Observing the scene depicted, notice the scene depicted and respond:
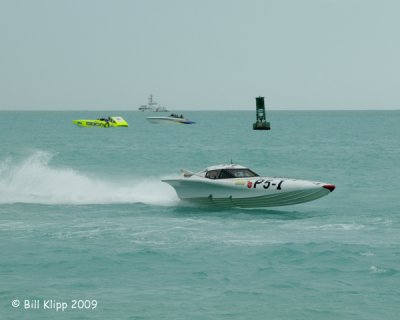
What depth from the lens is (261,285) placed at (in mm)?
17547

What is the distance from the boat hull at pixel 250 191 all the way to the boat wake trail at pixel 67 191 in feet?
5.56

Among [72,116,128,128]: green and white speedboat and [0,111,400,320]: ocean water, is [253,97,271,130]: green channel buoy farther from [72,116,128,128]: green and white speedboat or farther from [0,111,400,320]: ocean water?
[0,111,400,320]: ocean water

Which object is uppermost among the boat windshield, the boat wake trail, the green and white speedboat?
the green and white speedboat

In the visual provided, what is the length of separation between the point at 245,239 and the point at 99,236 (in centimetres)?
513

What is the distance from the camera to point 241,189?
1169 inches

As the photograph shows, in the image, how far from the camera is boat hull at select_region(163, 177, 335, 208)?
28688 mm

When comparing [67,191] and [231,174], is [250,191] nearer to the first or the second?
[231,174]

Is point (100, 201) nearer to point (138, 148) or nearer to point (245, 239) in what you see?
point (245, 239)

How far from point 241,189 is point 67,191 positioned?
37.5 ft

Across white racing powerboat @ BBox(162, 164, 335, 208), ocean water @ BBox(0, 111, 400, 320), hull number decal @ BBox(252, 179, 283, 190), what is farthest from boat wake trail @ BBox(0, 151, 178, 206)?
hull number decal @ BBox(252, 179, 283, 190)

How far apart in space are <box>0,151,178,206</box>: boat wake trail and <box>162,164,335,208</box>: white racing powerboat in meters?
1.88

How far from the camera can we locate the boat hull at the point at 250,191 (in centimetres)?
2869

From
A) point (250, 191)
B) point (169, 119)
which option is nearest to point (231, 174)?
Answer: point (250, 191)

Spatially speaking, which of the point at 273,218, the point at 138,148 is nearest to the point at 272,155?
the point at 138,148
